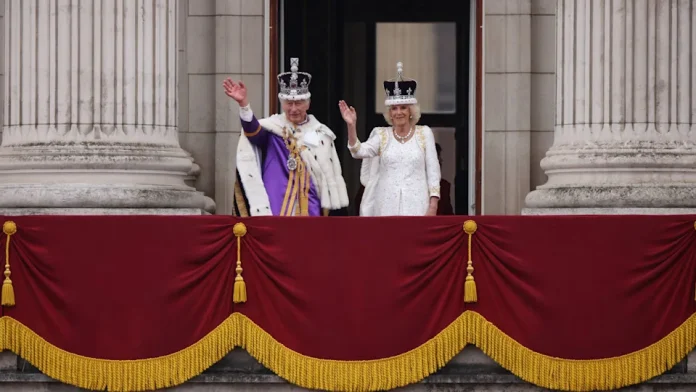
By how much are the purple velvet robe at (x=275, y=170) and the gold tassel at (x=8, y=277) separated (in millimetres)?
2459

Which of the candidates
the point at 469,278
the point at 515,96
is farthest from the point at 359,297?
the point at 515,96

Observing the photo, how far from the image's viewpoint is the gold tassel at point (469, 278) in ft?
51.0

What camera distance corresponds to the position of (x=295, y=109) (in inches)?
675

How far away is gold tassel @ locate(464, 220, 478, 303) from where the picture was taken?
612 inches

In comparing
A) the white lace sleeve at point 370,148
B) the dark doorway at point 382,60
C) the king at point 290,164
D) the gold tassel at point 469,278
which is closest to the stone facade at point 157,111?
the king at point 290,164

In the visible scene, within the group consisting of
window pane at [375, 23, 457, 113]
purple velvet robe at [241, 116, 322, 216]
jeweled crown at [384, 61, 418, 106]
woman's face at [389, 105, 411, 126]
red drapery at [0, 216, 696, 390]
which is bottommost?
red drapery at [0, 216, 696, 390]

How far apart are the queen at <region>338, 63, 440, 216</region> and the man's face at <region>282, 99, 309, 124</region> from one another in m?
0.33

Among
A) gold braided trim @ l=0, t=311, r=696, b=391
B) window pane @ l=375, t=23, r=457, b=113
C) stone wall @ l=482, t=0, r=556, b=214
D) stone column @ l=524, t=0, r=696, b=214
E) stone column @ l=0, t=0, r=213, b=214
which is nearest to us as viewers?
gold braided trim @ l=0, t=311, r=696, b=391

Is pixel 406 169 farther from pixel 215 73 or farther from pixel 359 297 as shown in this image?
pixel 215 73

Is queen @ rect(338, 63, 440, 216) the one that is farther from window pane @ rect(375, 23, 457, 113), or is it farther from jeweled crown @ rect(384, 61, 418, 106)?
window pane @ rect(375, 23, 457, 113)

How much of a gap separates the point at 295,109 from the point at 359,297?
7.32ft

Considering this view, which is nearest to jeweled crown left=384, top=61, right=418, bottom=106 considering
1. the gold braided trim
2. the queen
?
the queen

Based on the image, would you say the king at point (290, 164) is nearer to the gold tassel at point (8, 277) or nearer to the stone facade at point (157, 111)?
the stone facade at point (157, 111)

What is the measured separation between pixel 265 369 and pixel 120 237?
158 centimetres
